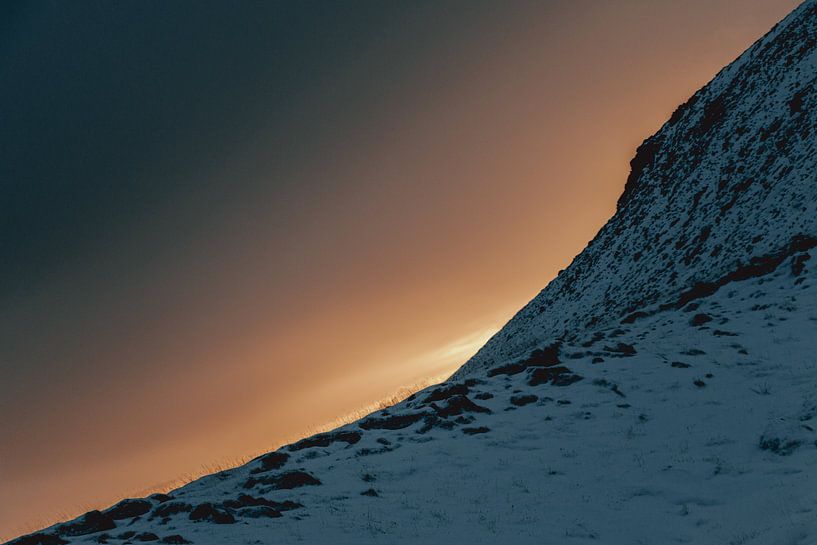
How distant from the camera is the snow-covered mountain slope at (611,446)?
884cm

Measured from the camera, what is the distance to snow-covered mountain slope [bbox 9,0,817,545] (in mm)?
8836

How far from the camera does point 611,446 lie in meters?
11.5

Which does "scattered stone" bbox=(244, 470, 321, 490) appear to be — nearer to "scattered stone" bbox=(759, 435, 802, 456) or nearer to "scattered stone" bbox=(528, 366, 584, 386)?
"scattered stone" bbox=(528, 366, 584, 386)

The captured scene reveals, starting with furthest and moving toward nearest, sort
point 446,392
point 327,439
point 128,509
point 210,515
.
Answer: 1. point 446,392
2. point 327,439
3. point 128,509
4. point 210,515

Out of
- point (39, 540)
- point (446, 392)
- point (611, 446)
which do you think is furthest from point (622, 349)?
point (39, 540)

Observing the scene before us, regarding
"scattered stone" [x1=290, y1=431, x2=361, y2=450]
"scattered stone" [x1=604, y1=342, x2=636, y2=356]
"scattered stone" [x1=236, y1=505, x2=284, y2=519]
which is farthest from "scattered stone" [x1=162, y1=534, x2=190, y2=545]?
"scattered stone" [x1=604, y1=342, x2=636, y2=356]

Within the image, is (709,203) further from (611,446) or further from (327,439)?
(327,439)

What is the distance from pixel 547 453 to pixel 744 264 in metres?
14.1

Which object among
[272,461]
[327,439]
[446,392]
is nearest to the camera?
[272,461]

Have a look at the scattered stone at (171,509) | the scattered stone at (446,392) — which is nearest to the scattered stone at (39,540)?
the scattered stone at (171,509)

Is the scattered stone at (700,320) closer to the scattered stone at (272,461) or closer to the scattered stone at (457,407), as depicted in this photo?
the scattered stone at (457,407)

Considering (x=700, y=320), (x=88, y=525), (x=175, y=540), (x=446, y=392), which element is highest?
(x=88, y=525)

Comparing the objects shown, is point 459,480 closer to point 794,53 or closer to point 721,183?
point 721,183

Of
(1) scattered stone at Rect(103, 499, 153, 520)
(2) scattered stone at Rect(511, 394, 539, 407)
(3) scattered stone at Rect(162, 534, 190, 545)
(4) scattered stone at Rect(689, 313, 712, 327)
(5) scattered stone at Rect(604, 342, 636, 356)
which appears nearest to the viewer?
(3) scattered stone at Rect(162, 534, 190, 545)
